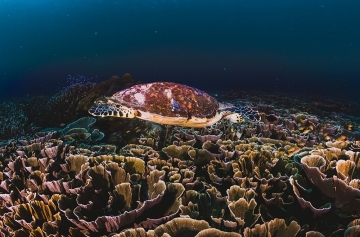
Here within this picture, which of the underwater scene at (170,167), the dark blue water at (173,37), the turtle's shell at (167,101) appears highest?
the dark blue water at (173,37)

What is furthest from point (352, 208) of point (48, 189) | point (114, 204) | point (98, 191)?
point (48, 189)

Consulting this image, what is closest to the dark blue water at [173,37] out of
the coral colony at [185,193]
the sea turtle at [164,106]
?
the sea turtle at [164,106]

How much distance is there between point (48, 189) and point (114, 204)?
3.24 ft

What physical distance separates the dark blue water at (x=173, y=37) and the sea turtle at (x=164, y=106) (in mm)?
87757

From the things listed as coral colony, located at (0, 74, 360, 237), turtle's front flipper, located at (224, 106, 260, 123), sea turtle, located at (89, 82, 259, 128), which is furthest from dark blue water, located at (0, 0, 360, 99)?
coral colony, located at (0, 74, 360, 237)

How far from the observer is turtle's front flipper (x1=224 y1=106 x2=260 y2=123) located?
17.8ft

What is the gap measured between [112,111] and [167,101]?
1.29m

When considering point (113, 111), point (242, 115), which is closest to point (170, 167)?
point (113, 111)

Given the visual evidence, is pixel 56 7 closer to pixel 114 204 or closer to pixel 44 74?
pixel 44 74

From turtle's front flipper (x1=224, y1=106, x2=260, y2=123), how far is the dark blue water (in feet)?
286

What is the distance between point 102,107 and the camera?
16.5 feet

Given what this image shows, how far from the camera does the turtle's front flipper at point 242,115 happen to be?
5.43 m

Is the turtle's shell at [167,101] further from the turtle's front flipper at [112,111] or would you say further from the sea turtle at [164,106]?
the turtle's front flipper at [112,111]

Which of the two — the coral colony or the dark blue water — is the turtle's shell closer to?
the coral colony
